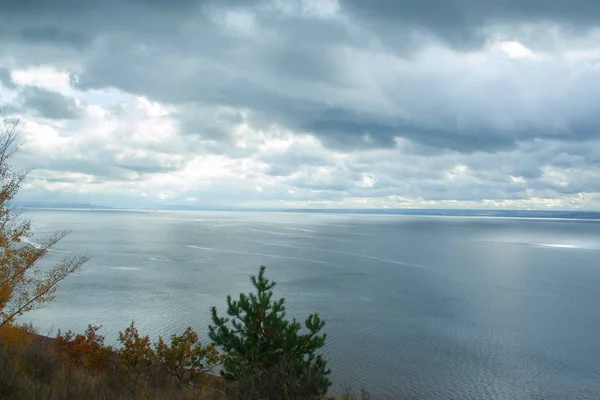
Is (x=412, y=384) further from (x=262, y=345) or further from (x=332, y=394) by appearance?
(x=262, y=345)

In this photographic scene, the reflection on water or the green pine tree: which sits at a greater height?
the green pine tree

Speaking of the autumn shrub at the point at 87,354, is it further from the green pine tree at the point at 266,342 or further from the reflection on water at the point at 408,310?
the reflection on water at the point at 408,310

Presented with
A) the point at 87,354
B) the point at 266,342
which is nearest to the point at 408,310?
the point at 266,342

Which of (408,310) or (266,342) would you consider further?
(408,310)

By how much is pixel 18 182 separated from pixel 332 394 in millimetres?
15052

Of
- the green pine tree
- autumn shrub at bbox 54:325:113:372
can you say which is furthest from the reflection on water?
autumn shrub at bbox 54:325:113:372

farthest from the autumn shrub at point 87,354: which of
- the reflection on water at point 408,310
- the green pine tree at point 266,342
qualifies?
the reflection on water at point 408,310

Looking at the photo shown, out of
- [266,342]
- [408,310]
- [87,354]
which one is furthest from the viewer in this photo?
[408,310]

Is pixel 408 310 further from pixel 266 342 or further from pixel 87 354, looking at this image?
pixel 87 354

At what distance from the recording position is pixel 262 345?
1129 cm

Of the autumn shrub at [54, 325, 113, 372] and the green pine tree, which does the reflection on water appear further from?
the autumn shrub at [54, 325, 113, 372]

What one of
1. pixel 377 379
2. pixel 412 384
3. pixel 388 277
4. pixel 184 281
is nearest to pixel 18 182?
pixel 377 379

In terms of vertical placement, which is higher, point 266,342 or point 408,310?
point 266,342

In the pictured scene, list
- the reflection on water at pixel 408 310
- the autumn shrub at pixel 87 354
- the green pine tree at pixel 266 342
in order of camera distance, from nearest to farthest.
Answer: the green pine tree at pixel 266 342
the autumn shrub at pixel 87 354
the reflection on water at pixel 408 310
